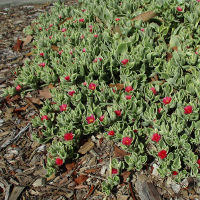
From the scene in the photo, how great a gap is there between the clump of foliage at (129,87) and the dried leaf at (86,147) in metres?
0.09

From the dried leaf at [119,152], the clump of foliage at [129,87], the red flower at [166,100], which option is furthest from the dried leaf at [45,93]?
the red flower at [166,100]

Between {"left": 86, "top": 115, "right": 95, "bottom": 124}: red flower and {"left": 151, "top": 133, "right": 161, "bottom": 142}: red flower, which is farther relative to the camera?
{"left": 86, "top": 115, "right": 95, "bottom": 124}: red flower

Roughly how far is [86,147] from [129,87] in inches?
30.5

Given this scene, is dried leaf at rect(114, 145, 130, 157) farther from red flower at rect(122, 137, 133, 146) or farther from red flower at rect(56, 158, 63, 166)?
red flower at rect(56, 158, 63, 166)

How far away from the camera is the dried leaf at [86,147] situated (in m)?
2.67

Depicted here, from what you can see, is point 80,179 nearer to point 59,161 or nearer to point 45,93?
point 59,161

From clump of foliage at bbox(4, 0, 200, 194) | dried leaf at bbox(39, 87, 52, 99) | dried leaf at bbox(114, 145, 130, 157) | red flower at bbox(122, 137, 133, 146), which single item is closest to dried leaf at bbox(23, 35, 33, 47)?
clump of foliage at bbox(4, 0, 200, 194)

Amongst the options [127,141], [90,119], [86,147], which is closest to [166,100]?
[127,141]

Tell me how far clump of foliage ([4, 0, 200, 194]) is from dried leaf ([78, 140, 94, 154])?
93 millimetres

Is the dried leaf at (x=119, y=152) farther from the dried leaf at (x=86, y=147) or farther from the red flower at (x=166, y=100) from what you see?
the red flower at (x=166, y=100)

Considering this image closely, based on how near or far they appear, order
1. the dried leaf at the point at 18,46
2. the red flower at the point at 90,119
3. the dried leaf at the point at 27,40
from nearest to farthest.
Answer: the red flower at the point at 90,119, the dried leaf at the point at 18,46, the dried leaf at the point at 27,40

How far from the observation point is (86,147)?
2.70 metres

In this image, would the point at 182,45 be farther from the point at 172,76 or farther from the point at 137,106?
→ the point at 137,106

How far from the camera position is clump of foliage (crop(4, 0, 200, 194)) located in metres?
2.39
